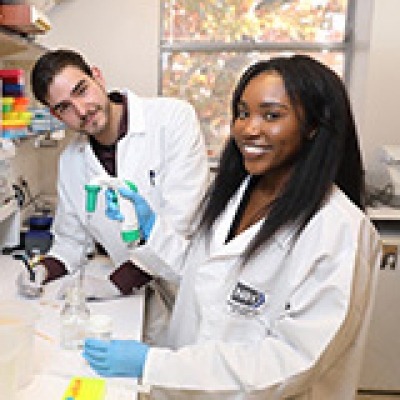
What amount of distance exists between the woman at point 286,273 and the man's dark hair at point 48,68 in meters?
0.68

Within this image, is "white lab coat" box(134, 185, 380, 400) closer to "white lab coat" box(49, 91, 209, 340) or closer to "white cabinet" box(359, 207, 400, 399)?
"white lab coat" box(49, 91, 209, 340)

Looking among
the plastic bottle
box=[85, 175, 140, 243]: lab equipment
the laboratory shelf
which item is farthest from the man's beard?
the plastic bottle

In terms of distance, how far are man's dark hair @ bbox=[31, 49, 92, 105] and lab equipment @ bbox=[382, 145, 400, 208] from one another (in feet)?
5.36

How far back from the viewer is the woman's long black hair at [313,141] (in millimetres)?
961

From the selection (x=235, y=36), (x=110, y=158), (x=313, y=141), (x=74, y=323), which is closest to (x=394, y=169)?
(x=235, y=36)


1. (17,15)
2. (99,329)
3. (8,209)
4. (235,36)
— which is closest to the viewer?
(99,329)

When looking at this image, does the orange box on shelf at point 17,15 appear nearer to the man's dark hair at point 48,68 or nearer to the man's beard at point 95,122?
the man's dark hair at point 48,68

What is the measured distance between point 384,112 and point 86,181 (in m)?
1.83

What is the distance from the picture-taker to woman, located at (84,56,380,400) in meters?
0.90

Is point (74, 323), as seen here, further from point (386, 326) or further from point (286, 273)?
point (386, 326)

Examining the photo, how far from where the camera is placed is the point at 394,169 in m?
2.44

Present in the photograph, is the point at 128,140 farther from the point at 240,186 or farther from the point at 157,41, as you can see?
the point at 157,41

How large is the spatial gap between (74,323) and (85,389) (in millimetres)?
261

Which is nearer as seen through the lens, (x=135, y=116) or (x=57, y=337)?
(x=57, y=337)
